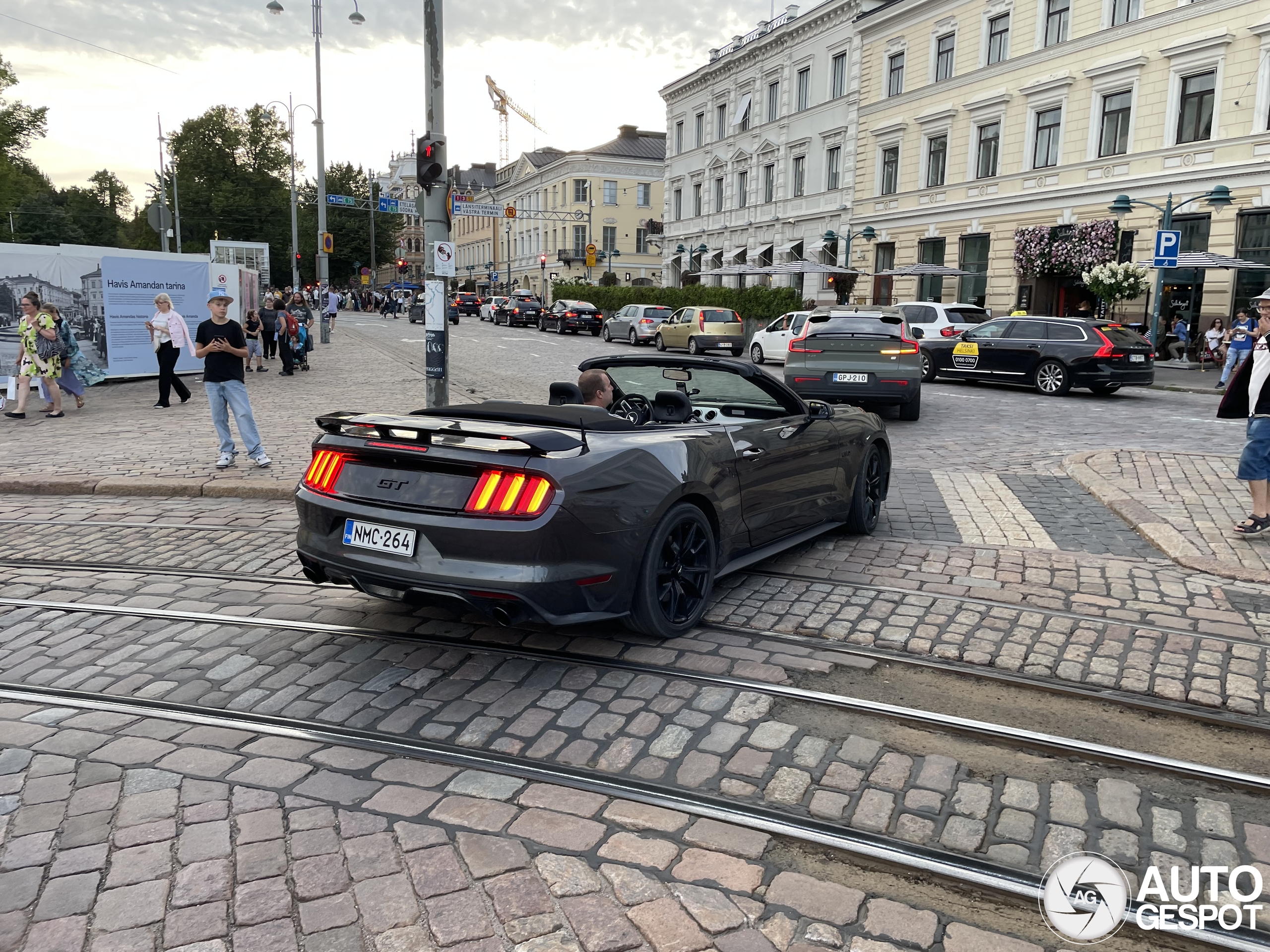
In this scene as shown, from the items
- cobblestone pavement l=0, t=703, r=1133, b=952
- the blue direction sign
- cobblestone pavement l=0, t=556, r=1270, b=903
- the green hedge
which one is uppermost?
the blue direction sign

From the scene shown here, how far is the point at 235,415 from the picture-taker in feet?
31.6

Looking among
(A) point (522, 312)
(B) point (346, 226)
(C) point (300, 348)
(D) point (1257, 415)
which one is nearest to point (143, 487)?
(D) point (1257, 415)

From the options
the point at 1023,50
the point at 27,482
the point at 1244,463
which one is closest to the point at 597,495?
the point at 1244,463

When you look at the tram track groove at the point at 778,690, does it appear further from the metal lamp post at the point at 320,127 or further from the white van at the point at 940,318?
the metal lamp post at the point at 320,127

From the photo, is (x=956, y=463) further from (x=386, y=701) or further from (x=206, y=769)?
(x=206, y=769)

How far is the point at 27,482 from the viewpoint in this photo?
9.12 meters

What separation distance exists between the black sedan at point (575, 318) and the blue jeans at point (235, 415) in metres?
33.7

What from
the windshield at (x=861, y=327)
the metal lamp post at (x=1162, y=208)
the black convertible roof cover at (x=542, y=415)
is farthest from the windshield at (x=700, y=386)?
the metal lamp post at (x=1162, y=208)

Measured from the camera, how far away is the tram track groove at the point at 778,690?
370cm

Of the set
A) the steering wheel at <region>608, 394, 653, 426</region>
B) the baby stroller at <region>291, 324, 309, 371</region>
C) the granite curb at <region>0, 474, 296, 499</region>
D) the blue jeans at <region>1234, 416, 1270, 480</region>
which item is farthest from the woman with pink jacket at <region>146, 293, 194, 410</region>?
the blue jeans at <region>1234, 416, 1270, 480</region>

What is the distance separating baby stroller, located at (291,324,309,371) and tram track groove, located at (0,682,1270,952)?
18.2 m

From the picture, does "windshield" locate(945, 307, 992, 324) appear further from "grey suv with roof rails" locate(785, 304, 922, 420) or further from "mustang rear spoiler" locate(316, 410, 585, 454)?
"mustang rear spoiler" locate(316, 410, 585, 454)

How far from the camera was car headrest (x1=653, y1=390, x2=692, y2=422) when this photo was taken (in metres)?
5.36

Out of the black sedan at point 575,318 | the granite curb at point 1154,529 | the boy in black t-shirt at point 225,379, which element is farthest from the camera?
the black sedan at point 575,318
